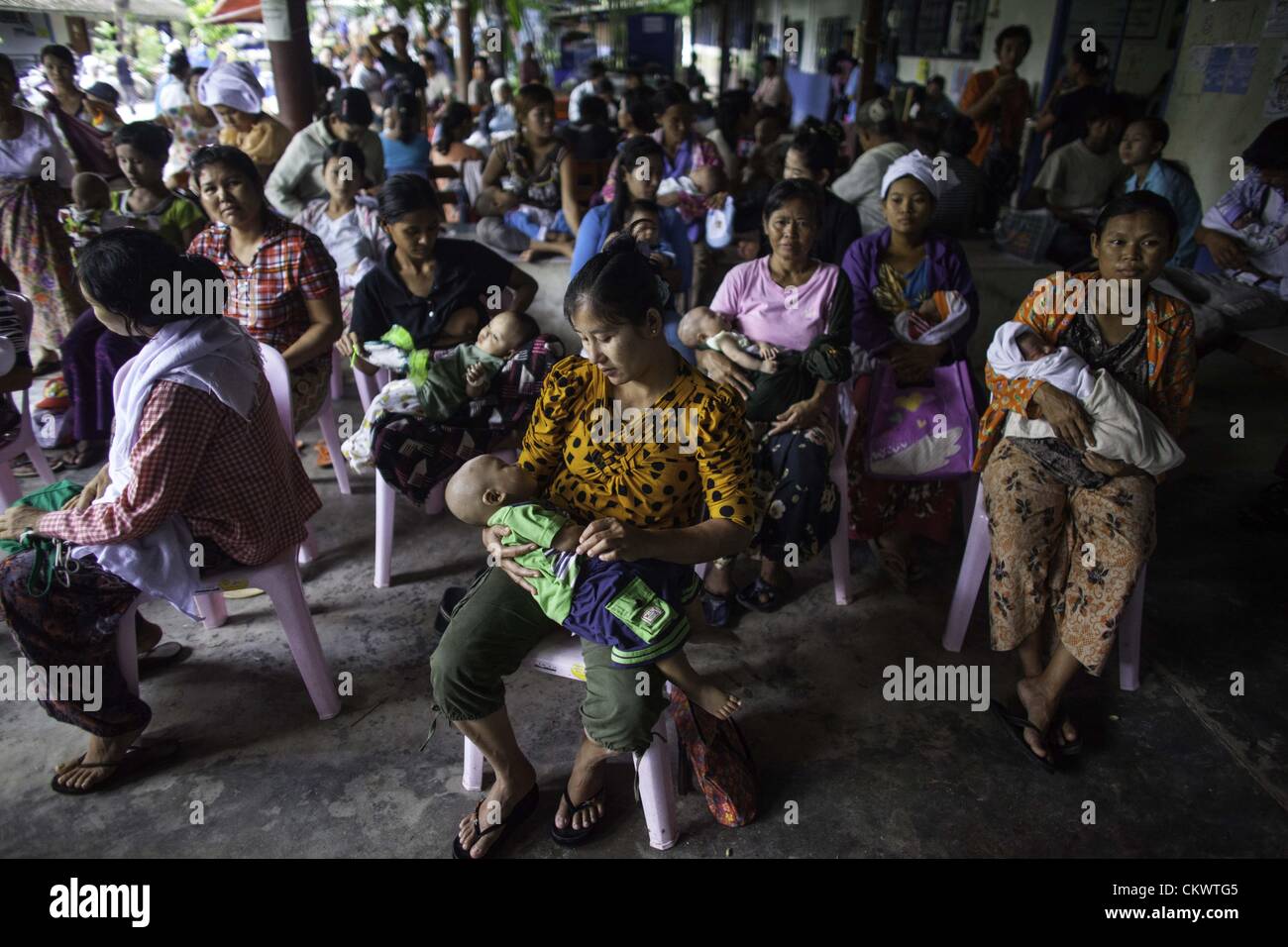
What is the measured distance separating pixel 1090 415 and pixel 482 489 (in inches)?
70.8

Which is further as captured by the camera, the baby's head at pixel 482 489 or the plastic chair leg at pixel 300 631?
the plastic chair leg at pixel 300 631

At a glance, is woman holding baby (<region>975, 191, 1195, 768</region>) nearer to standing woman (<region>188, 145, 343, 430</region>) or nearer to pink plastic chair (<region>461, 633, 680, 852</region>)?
pink plastic chair (<region>461, 633, 680, 852</region>)

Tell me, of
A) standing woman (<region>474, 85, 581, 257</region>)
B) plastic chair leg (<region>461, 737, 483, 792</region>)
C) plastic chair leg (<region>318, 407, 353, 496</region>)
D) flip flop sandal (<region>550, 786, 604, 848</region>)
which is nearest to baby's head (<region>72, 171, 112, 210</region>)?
plastic chair leg (<region>318, 407, 353, 496</region>)

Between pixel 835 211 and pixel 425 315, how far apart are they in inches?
82.4

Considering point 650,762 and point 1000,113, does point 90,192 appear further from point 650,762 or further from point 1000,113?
point 1000,113

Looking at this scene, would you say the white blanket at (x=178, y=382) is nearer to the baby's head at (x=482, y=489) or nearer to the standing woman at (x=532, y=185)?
the baby's head at (x=482, y=489)

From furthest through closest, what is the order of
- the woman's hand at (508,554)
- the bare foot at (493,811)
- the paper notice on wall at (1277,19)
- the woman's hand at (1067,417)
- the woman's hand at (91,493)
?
the paper notice on wall at (1277,19)
the woman's hand at (1067,417)
the woman's hand at (91,493)
the bare foot at (493,811)
the woman's hand at (508,554)

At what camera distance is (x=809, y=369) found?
2.96m

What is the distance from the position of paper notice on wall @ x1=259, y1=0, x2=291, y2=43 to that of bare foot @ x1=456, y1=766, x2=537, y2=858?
4975 millimetres

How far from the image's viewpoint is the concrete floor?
Answer: 215 centimetres

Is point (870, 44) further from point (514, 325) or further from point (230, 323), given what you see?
point (230, 323)

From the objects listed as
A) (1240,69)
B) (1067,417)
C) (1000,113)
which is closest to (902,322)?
(1067,417)

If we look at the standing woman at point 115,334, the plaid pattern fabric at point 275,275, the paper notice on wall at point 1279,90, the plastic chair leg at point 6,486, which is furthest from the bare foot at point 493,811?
the paper notice on wall at point 1279,90

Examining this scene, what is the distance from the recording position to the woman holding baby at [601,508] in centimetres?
187
